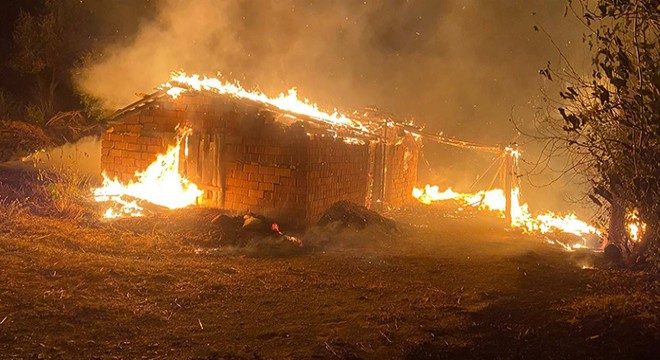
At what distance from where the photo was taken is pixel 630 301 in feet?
19.3

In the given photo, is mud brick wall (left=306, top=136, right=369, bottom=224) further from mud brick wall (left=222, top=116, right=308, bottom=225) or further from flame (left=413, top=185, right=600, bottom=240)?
flame (left=413, top=185, right=600, bottom=240)

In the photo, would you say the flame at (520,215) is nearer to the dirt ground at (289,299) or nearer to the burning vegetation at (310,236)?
the burning vegetation at (310,236)

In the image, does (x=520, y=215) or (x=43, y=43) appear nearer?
(x=520, y=215)

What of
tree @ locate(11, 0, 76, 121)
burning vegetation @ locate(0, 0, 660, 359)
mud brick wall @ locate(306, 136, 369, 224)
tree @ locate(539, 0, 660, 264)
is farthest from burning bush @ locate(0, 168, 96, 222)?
tree @ locate(11, 0, 76, 121)

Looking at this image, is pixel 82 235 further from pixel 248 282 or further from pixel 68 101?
pixel 68 101

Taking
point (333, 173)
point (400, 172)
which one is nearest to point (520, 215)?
point (400, 172)

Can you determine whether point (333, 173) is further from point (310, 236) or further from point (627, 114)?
point (627, 114)

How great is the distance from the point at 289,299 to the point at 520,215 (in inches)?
544

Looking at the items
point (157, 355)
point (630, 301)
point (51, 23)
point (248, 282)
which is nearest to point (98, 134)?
point (51, 23)

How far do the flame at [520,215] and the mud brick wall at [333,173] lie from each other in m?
5.22

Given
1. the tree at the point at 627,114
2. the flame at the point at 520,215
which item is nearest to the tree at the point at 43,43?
the flame at the point at 520,215

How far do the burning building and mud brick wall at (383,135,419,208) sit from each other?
14.7ft

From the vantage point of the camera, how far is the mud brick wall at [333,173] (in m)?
12.5

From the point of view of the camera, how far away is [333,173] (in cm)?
1403
